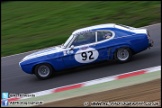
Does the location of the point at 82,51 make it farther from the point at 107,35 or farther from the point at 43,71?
the point at 43,71

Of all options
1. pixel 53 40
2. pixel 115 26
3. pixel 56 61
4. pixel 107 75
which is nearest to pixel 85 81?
pixel 107 75

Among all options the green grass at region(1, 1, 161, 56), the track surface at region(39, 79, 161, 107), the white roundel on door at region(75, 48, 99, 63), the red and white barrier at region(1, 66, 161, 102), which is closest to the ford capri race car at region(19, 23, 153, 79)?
the white roundel on door at region(75, 48, 99, 63)

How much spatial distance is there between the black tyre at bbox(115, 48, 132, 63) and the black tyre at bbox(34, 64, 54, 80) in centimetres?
199

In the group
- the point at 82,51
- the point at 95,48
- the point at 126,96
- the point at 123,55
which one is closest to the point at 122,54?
the point at 123,55

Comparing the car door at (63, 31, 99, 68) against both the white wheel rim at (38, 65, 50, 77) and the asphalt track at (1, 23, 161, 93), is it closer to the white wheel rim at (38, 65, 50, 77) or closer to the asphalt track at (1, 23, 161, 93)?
the asphalt track at (1, 23, 161, 93)

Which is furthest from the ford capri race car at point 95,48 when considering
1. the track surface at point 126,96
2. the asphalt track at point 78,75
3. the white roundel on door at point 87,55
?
the track surface at point 126,96

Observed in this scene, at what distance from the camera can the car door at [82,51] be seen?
10.8 m

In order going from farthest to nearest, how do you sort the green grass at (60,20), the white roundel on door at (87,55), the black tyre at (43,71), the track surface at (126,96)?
the green grass at (60,20) < the black tyre at (43,71) < the white roundel on door at (87,55) < the track surface at (126,96)

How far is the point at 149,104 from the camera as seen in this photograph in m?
7.04

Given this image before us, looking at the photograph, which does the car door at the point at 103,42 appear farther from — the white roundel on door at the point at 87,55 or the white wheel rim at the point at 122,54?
the white wheel rim at the point at 122,54

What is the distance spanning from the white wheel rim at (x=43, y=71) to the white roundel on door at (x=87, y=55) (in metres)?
1.01

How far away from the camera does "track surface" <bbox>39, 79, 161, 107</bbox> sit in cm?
745

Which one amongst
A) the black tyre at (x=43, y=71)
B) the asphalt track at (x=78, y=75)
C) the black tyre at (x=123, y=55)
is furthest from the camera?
the black tyre at (x=43, y=71)

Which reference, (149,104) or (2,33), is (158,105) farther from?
(2,33)
